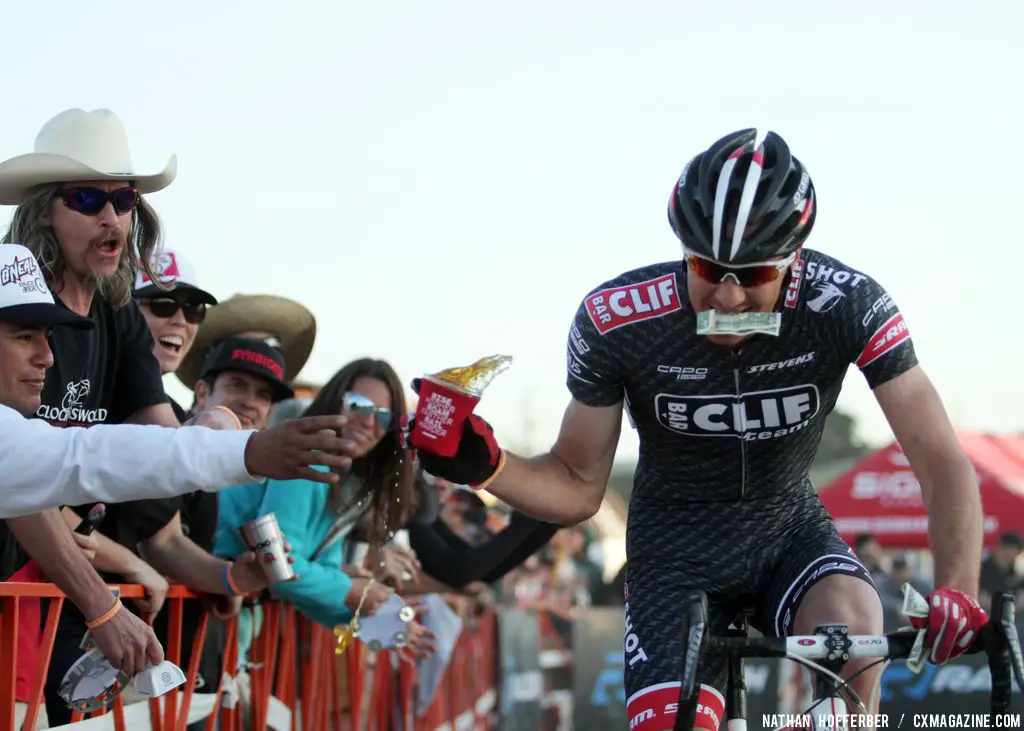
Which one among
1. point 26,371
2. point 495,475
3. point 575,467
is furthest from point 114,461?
point 575,467

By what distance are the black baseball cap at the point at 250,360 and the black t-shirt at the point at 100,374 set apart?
107cm

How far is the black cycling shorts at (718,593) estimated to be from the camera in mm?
4219

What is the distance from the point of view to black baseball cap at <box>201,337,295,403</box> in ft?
20.6

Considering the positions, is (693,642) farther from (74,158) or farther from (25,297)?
(74,158)

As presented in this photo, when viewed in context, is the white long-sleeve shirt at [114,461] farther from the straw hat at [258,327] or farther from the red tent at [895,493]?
the red tent at [895,493]

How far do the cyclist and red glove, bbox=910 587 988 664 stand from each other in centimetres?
49

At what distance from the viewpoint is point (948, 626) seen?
3.39 meters

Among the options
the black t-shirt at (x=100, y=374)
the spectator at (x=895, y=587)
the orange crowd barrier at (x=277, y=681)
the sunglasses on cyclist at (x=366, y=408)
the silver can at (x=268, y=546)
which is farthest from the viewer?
the spectator at (x=895, y=587)

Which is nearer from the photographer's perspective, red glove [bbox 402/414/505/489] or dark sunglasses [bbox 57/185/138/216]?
red glove [bbox 402/414/505/489]

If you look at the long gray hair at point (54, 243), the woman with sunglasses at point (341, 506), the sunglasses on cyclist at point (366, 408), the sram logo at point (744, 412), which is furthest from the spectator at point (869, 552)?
the long gray hair at point (54, 243)

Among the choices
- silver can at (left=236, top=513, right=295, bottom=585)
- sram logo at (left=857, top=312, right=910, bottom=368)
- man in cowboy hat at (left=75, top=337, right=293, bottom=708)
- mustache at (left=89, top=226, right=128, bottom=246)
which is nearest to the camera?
sram logo at (left=857, top=312, right=910, bottom=368)

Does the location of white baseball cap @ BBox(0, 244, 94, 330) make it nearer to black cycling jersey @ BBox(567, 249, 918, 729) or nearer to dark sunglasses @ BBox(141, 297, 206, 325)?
black cycling jersey @ BBox(567, 249, 918, 729)

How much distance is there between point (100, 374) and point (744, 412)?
2169mm

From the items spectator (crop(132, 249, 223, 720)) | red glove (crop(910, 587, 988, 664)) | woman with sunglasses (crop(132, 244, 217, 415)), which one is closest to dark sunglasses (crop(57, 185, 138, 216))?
spectator (crop(132, 249, 223, 720))
